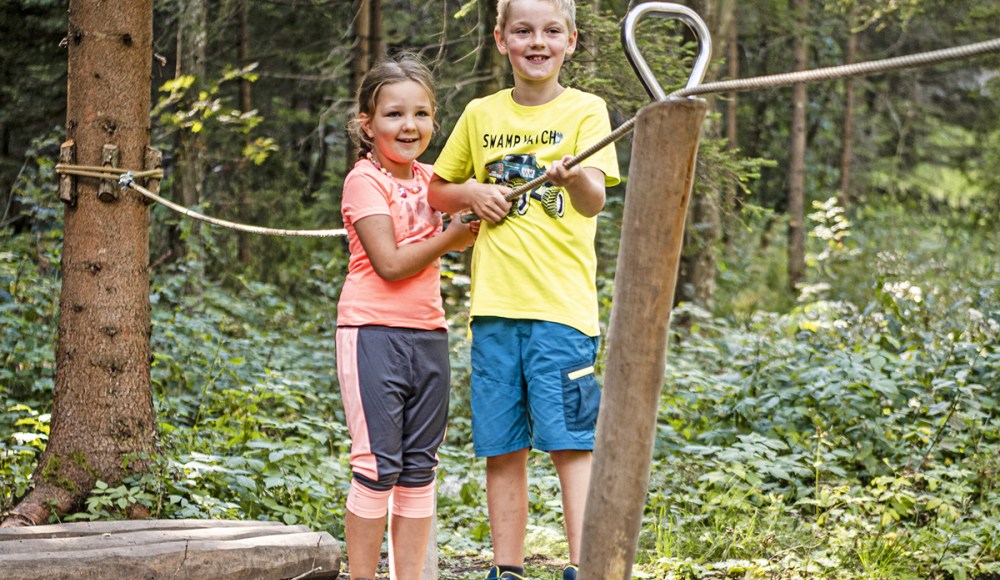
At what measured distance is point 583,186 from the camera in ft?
7.42

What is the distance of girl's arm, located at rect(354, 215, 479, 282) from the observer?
2.47 metres

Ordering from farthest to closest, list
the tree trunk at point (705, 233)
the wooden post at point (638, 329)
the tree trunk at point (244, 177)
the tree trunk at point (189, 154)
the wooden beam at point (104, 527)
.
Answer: the tree trunk at point (244, 177) → the tree trunk at point (705, 233) → the tree trunk at point (189, 154) → the wooden beam at point (104, 527) → the wooden post at point (638, 329)

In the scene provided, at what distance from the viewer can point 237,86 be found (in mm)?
12898

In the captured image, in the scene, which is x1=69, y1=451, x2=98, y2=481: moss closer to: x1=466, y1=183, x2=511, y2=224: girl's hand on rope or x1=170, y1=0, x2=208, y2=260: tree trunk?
x1=466, y1=183, x2=511, y2=224: girl's hand on rope

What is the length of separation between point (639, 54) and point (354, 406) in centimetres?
142

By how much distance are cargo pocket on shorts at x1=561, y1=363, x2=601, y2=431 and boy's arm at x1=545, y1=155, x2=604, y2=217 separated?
496 mm

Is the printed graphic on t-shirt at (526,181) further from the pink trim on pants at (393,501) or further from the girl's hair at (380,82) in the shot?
the pink trim on pants at (393,501)

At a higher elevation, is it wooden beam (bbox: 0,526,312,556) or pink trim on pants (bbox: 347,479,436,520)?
pink trim on pants (bbox: 347,479,436,520)

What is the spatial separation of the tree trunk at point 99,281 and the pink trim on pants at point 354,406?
159cm

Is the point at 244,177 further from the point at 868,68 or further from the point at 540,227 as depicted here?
the point at 868,68

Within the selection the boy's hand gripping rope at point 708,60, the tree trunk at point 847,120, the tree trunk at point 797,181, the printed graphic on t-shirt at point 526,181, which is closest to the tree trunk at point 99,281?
the printed graphic on t-shirt at point 526,181

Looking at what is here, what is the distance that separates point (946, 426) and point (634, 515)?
137 inches

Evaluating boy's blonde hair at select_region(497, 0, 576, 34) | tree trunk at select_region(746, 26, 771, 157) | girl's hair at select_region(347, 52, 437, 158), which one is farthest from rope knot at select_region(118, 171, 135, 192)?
tree trunk at select_region(746, 26, 771, 157)

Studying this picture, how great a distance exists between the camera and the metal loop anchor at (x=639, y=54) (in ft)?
5.28
